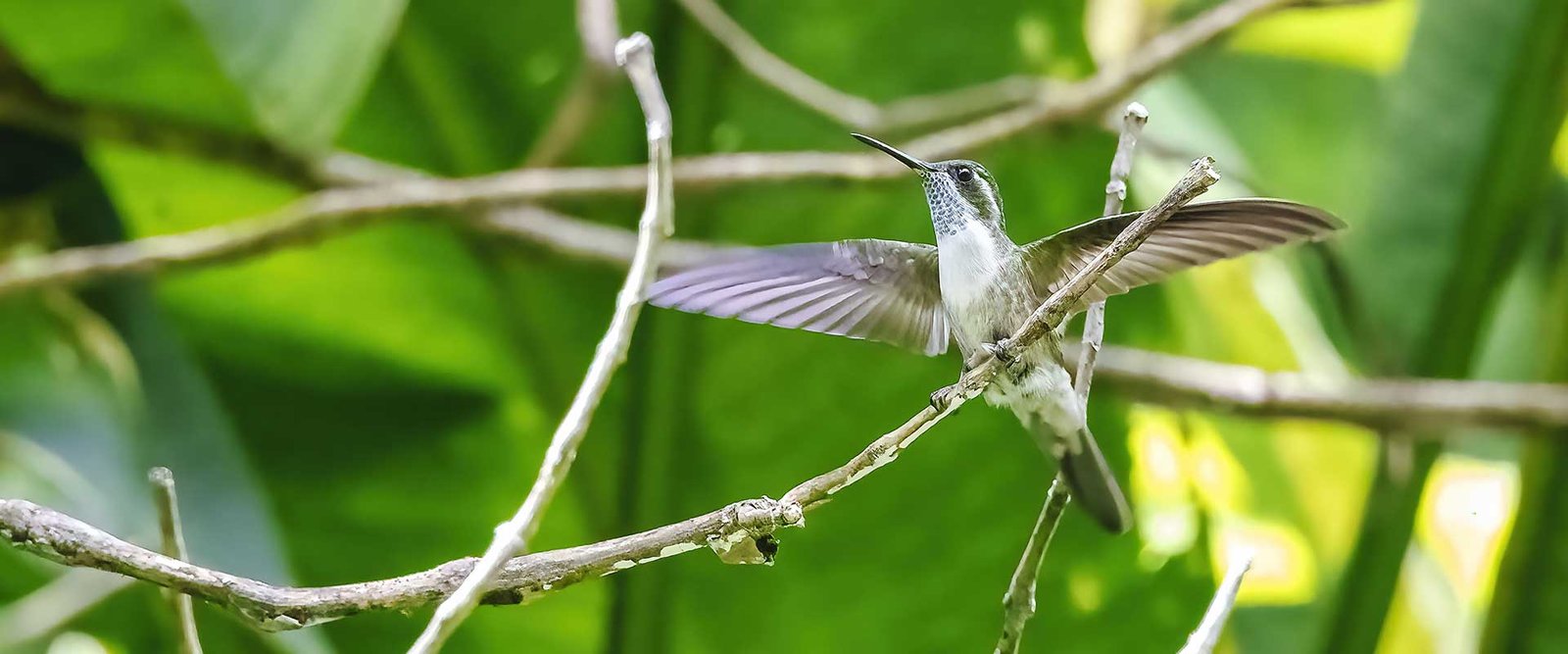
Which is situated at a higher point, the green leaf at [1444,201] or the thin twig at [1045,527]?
the green leaf at [1444,201]

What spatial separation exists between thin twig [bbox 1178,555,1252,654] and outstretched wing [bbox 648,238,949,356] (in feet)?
1.37

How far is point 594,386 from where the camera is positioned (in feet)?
2.14

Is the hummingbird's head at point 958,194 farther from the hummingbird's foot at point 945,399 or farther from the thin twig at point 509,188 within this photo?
the hummingbird's foot at point 945,399

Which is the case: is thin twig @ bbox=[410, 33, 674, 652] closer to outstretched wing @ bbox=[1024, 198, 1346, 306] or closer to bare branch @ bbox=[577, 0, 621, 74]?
outstretched wing @ bbox=[1024, 198, 1346, 306]

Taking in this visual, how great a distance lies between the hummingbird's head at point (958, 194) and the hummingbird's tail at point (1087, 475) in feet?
0.67

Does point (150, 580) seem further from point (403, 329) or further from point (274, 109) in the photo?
point (403, 329)

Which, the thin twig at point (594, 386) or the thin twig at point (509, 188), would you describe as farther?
the thin twig at point (509, 188)

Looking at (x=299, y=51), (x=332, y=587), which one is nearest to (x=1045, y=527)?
(x=332, y=587)

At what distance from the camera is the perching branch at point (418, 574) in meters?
0.61

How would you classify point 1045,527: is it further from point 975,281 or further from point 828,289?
point 828,289

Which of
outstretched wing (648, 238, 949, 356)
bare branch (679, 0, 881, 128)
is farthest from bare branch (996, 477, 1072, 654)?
bare branch (679, 0, 881, 128)

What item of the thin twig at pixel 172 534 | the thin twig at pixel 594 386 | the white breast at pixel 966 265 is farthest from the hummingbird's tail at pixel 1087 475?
the thin twig at pixel 172 534

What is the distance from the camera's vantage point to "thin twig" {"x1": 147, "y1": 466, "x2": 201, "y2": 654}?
66 cm

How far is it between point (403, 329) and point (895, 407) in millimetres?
686
